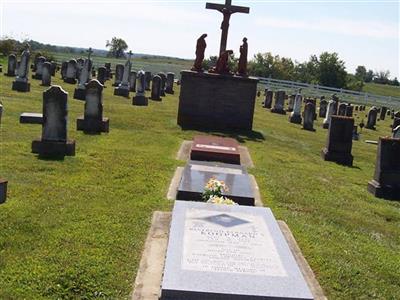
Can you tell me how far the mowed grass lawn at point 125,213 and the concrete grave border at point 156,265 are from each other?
0.37 ft

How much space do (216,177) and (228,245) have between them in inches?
169

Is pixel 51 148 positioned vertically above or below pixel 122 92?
below

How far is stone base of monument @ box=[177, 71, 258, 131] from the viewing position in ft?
59.5

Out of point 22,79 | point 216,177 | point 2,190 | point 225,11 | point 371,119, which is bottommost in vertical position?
point 2,190

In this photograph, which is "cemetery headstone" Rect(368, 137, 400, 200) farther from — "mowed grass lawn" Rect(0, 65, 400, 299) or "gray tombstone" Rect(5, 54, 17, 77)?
"gray tombstone" Rect(5, 54, 17, 77)

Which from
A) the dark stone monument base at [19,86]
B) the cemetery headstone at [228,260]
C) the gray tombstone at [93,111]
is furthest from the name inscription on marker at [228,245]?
the dark stone monument base at [19,86]

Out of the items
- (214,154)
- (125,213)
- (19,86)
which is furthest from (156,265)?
(19,86)

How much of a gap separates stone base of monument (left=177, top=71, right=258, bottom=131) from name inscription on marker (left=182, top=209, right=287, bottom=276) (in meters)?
11.7

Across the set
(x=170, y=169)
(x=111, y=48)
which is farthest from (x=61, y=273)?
(x=111, y=48)

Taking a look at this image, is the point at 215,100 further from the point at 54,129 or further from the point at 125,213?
the point at 125,213

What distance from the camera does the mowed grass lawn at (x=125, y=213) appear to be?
5891 mm

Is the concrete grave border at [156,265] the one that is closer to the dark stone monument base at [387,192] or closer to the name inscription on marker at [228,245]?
the name inscription on marker at [228,245]

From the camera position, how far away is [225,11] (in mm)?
18766

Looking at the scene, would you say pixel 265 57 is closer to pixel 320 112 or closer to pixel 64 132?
pixel 320 112
